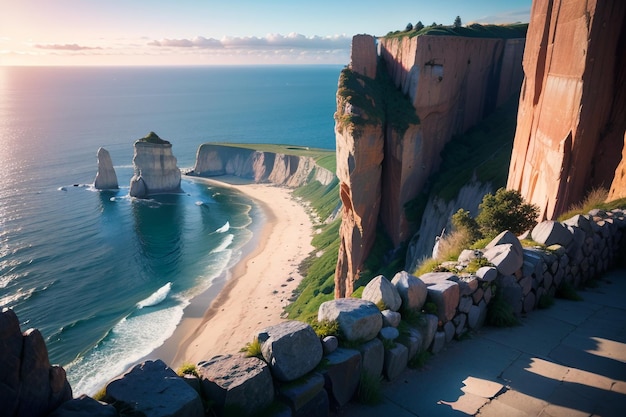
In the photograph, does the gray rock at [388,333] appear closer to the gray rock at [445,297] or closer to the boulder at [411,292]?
the boulder at [411,292]

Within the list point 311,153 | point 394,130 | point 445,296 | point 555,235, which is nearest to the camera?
point 445,296

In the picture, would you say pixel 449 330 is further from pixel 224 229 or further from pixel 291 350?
pixel 224 229

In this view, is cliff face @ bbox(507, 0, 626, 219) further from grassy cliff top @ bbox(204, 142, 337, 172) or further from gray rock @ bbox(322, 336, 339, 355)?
grassy cliff top @ bbox(204, 142, 337, 172)

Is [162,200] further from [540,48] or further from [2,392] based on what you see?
[2,392]

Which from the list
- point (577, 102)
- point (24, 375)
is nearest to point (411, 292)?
point (24, 375)

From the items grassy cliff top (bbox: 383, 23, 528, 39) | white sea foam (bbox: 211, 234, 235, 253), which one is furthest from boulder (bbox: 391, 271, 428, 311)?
white sea foam (bbox: 211, 234, 235, 253)

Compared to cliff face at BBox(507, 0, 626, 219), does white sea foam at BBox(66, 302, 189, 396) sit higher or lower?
lower

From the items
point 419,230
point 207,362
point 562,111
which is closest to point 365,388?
point 207,362
